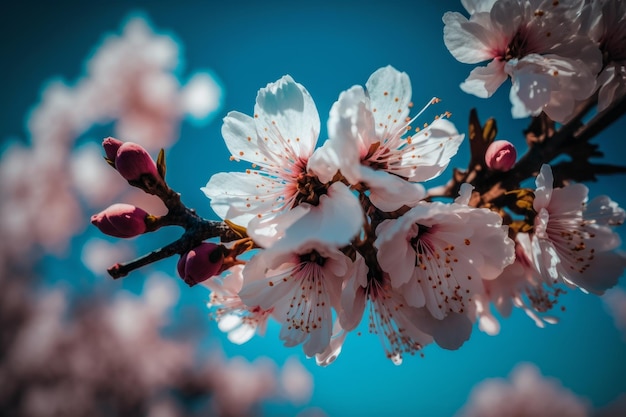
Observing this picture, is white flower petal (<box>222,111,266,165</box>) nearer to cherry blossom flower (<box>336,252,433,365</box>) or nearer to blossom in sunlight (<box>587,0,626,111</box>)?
cherry blossom flower (<box>336,252,433,365</box>)

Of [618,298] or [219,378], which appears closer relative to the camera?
[618,298]

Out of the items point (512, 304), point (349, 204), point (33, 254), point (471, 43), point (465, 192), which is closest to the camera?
point (349, 204)

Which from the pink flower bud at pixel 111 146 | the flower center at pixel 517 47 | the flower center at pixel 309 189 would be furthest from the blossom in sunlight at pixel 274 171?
the flower center at pixel 517 47

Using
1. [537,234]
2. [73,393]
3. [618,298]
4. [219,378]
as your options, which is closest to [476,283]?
[537,234]

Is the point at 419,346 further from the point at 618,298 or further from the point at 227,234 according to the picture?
the point at 618,298

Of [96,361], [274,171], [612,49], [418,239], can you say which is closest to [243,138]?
[274,171]

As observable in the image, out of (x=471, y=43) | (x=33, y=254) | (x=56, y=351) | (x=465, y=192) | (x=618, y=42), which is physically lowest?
(x=465, y=192)

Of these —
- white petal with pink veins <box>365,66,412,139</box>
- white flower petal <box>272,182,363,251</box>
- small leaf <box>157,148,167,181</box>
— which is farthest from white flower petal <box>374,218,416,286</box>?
small leaf <box>157,148,167,181</box>
